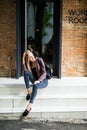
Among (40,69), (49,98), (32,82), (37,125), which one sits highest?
(40,69)

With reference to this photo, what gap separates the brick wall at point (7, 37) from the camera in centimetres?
891

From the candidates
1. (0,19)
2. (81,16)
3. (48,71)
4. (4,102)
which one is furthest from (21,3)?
(4,102)

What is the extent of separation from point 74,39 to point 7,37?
1.63 metres

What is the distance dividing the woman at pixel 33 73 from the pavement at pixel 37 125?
1.68 feet

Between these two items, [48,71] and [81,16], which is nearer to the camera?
[48,71]

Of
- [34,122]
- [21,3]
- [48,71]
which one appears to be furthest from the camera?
[21,3]

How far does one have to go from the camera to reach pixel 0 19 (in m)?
8.94

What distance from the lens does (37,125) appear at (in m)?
7.23

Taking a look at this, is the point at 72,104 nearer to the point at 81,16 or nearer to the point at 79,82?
the point at 79,82

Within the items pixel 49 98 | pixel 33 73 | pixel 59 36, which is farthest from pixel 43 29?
pixel 49 98

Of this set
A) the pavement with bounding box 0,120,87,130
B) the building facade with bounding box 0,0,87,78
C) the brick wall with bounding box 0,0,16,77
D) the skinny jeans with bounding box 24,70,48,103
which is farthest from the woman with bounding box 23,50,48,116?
the brick wall with bounding box 0,0,16,77

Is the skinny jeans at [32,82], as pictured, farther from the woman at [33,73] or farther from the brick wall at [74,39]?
the brick wall at [74,39]

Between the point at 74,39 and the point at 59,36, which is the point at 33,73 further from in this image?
the point at 74,39

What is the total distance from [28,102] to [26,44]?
199cm
